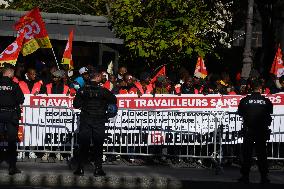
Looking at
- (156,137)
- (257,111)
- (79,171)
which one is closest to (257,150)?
(257,111)

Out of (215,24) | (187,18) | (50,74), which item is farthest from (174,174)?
(215,24)

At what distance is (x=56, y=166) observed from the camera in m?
14.9

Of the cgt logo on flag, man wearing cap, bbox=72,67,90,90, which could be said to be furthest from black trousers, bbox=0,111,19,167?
the cgt logo on flag

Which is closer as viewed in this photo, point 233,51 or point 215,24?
point 215,24

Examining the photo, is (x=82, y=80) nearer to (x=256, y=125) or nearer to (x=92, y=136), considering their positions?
(x=92, y=136)

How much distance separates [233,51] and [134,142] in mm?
17249

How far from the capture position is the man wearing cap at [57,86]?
16297 millimetres

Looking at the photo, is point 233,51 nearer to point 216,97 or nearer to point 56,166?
point 216,97

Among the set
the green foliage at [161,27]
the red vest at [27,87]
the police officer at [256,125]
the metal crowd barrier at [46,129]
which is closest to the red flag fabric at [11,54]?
the red vest at [27,87]

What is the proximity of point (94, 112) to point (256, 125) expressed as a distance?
2746 millimetres

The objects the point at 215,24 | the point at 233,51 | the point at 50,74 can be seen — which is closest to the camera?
the point at 50,74

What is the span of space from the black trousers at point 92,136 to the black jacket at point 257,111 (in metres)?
2.46

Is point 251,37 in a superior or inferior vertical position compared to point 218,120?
superior

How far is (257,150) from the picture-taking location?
13.9m
